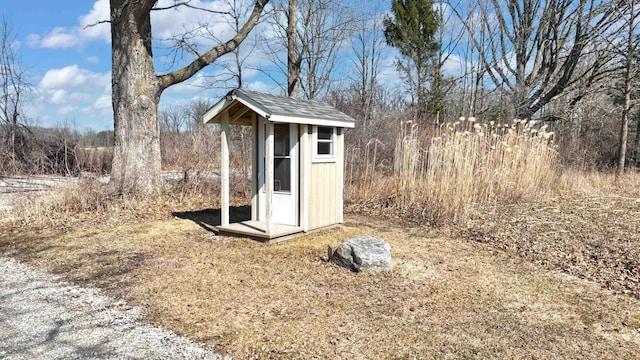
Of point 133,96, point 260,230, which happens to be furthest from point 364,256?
point 133,96

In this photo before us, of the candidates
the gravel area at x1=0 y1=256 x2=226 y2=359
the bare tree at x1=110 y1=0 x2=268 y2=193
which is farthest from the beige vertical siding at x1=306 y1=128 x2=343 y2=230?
the bare tree at x1=110 y1=0 x2=268 y2=193

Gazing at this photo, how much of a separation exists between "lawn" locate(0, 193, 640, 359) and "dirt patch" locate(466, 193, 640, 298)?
4cm

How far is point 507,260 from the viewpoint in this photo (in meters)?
4.52

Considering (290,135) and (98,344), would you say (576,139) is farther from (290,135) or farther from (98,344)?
(98,344)

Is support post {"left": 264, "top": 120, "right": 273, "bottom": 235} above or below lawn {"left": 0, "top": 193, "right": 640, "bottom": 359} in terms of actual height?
above

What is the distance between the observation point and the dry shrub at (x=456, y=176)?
630cm

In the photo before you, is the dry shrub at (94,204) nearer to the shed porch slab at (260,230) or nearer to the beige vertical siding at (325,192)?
the shed porch slab at (260,230)

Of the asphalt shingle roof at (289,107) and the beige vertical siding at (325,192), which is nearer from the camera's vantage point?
the asphalt shingle roof at (289,107)

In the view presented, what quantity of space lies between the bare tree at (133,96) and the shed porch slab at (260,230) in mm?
3065

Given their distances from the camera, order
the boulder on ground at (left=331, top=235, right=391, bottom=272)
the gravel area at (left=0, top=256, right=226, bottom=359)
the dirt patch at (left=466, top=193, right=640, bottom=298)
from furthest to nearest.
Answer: the dirt patch at (left=466, top=193, right=640, bottom=298), the boulder on ground at (left=331, top=235, right=391, bottom=272), the gravel area at (left=0, top=256, right=226, bottom=359)

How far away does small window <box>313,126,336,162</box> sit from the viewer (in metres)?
5.49

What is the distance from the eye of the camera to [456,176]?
6.46 meters

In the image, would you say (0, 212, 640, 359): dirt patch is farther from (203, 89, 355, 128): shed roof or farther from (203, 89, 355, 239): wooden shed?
(203, 89, 355, 128): shed roof

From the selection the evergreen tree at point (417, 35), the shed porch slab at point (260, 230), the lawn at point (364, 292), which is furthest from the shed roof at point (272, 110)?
the evergreen tree at point (417, 35)
